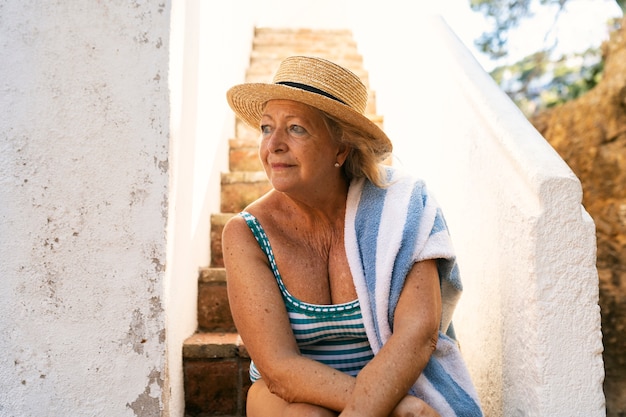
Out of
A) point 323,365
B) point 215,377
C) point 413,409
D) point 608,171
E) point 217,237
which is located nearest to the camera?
point 413,409

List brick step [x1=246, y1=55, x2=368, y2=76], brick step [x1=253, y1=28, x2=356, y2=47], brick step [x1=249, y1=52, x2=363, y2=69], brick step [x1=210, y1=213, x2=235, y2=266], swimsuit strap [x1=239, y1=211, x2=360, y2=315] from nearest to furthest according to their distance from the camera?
1. swimsuit strap [x1=239, y1=211, x2=360, y2=315]
2. brick step [x1=210, y1=213, x2=235, y2=266]
3. brick step [x1=246, y1=55, x2=368, y2=76]
4. brick step [x1=249, y1=52, x2=363, y2=69]
5. brick step [x1=253, y1=28, x2=356, y2=47]

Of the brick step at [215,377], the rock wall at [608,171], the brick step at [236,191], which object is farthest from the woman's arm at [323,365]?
the rock wall at [608,171]

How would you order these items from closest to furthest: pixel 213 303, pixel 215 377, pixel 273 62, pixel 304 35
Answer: pixel 215 377, pixel 213 303, pixel 273 62, pixel 304 35

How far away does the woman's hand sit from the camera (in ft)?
4.87

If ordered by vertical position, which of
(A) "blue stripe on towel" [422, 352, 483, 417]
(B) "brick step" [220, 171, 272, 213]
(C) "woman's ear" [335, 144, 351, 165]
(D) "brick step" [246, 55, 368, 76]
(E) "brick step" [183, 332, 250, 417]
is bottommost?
(E) "brick step" [183, 332, 250, 417]

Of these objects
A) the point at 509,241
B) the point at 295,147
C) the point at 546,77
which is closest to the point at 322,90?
the point at 295,147

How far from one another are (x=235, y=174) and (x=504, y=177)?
1.88m

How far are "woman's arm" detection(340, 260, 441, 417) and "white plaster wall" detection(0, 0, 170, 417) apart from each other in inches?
24.8

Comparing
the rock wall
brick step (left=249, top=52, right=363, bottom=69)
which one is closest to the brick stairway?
brick step (left=249, top=52, right=363, bottom=69)

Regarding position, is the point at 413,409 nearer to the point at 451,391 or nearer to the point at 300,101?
the point at 451,391

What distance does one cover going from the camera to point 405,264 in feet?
5.30

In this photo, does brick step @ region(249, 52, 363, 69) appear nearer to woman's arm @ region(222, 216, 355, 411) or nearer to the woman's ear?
the woman's ear

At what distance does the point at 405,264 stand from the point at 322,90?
61 centimetres

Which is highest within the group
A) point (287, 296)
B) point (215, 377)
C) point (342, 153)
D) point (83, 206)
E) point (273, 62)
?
point (273, 62)
